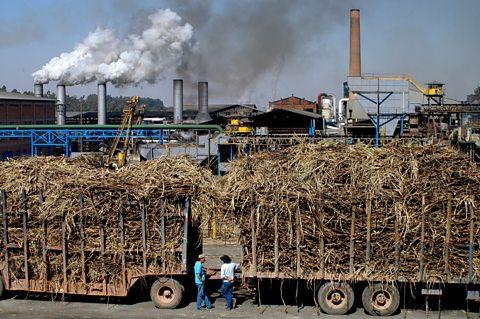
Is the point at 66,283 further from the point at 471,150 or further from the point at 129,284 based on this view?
the point at 471,150

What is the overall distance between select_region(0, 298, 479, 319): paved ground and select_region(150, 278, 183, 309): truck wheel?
162mm

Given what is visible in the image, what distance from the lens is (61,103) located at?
65188 mm

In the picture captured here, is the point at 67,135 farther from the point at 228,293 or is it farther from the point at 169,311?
the point at 228,293

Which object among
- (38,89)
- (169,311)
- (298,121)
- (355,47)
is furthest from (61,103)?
(169,311)

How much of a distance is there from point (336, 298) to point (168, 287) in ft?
11.8

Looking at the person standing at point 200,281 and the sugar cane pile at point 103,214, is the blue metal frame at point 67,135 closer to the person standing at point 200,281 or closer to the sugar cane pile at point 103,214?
the sugar cane pile at point 103,214

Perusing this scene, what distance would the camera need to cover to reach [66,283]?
1234 centimetres

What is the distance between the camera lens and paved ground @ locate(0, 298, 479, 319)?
38.5 ft

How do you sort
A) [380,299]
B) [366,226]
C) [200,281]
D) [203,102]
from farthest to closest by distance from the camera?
[203,102]
[200,281]
[380,299]
[366,226]

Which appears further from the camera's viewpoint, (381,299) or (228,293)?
(228,293)

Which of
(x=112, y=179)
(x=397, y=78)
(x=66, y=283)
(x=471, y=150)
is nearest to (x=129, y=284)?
(x=66, y=283)

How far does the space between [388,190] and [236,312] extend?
4.10m

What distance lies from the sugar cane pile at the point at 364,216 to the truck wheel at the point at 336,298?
0.30 m

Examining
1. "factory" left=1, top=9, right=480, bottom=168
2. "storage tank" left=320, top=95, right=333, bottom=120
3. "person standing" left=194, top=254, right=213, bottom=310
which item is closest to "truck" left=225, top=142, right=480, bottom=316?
"person standing" left=194, top=254, right=213, bottom=310
